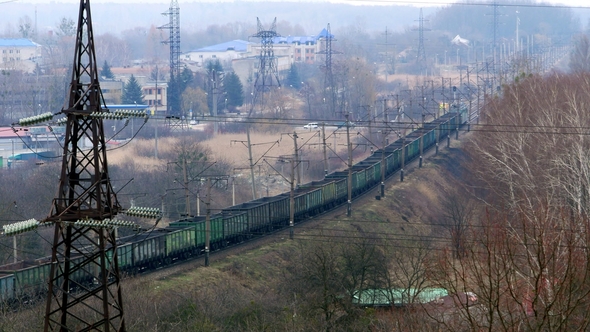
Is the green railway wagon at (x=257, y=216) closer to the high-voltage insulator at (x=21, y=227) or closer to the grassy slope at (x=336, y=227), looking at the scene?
the grassy slope at (x=336, y=227)

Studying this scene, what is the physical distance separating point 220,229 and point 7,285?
34.9ft

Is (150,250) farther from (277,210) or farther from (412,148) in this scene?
(412,148)

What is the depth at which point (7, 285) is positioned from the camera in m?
27.9

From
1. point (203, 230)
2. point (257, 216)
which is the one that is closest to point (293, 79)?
point (257, 216)

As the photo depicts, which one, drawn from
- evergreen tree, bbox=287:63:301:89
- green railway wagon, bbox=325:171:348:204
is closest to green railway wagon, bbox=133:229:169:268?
green railway wagon, bbox=325:171:348:204

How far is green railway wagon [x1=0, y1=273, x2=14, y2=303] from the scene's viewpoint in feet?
90.0

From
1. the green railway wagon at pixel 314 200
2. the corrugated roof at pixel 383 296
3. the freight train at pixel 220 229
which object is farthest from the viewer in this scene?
the green railway wagon at pixel 314 200

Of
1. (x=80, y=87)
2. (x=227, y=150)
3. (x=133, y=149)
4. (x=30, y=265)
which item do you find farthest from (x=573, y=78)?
(x=80, y=87)

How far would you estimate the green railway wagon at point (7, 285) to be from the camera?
90.0ft

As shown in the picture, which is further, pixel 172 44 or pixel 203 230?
pixel 172 44

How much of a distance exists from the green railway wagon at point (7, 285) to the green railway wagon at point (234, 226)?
35.2 ft

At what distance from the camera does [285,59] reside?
14775 centimetres

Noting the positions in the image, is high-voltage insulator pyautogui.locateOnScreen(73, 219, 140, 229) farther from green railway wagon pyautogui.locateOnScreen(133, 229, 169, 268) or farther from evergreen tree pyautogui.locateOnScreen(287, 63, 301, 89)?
evergreen tree pyautogui.locateOnScreen(287, 63, 301, 89)

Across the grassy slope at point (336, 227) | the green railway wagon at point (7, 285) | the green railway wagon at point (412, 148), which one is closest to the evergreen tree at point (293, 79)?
the grassy slope at point (336, 227)
